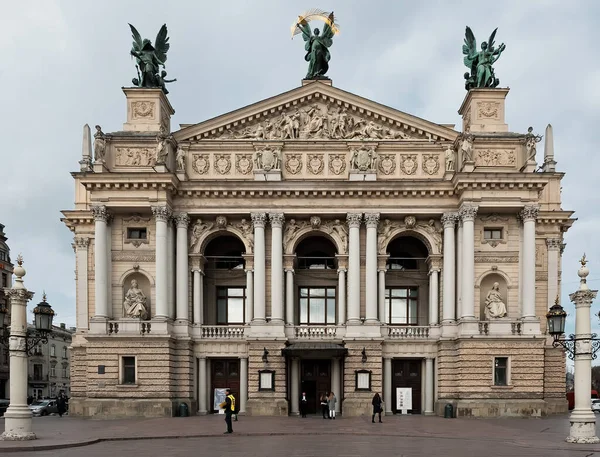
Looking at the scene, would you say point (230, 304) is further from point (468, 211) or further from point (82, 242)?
point (468, 211)

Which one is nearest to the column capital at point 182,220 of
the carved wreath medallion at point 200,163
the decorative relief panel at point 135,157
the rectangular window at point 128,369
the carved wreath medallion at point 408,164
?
the carved wreath medallion at point 200,163

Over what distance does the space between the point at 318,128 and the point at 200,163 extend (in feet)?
27.5

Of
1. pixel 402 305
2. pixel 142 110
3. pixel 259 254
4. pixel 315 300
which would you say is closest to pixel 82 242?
pixel 142 110

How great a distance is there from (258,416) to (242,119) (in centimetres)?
1968

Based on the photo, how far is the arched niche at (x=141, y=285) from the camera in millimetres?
49938

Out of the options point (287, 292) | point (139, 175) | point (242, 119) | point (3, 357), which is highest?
point (242, 119)

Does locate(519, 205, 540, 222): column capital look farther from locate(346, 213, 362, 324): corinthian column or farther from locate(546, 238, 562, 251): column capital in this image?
locate(346, 213, 362, 324): corinthian column

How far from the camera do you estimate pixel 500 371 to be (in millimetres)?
48094

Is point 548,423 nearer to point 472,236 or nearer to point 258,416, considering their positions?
point 472,236

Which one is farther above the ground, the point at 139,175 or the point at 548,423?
the point at 139,175

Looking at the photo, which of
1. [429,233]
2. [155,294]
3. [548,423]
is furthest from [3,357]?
[548,423]

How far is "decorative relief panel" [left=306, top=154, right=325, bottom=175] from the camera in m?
51.1

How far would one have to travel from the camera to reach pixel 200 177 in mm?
51281

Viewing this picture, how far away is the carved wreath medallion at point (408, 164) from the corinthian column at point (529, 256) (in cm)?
771
